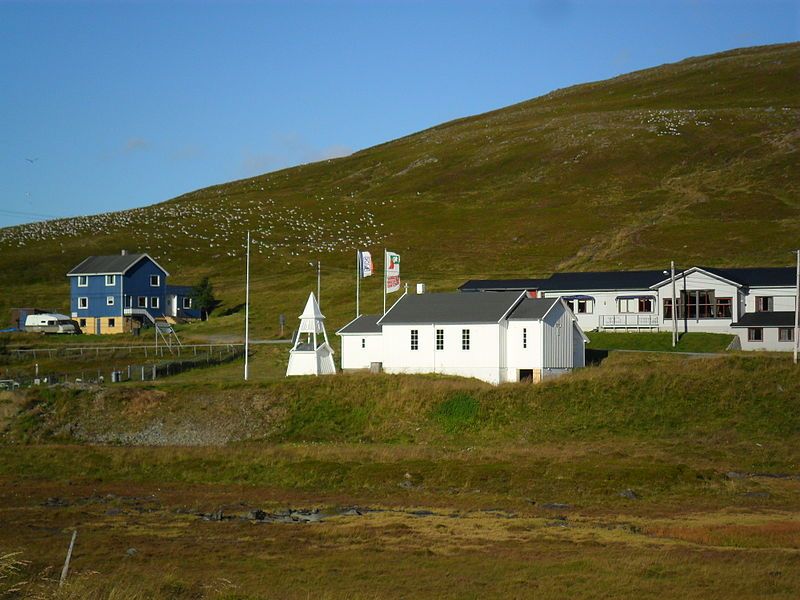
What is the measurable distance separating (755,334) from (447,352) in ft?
82.6

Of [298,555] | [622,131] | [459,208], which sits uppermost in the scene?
[622,131]

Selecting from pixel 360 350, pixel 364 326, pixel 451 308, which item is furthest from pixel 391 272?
pixel 451 308

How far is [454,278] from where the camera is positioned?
110875 mm

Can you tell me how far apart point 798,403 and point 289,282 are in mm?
71526

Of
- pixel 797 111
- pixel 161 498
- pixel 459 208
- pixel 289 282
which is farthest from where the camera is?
pixel 797 111

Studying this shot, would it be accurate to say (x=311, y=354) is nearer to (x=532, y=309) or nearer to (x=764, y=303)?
(x=532, y=309)

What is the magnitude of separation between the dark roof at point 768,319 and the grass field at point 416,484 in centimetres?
1219

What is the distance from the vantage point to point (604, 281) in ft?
281

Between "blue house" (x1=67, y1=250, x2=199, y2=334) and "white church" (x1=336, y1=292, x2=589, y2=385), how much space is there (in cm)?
4568

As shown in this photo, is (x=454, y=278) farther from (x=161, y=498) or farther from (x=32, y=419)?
(x=161, y=498)

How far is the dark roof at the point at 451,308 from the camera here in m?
65.2

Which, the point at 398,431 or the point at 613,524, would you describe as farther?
the point at 398,431

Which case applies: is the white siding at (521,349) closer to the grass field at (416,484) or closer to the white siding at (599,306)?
the grass field at (416,484)

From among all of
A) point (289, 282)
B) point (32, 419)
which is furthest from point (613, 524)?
point (289, 282)
